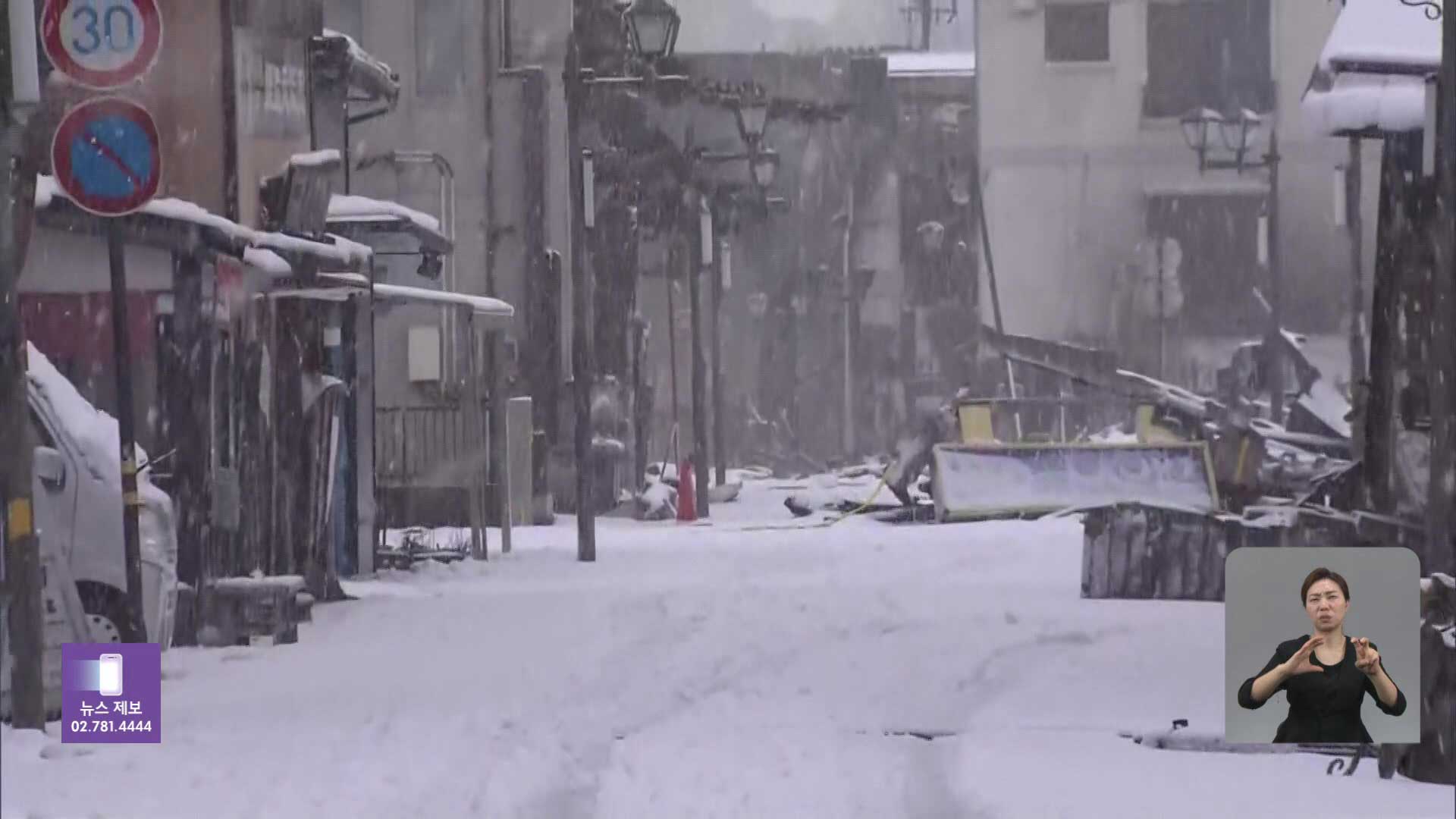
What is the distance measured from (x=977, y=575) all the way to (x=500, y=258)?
10.4 ft

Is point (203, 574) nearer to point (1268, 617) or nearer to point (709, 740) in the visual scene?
point (709, 740)

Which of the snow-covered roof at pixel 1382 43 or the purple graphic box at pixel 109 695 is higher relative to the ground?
the snow-covered roof at pixel 1382 43

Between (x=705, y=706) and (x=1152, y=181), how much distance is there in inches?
102

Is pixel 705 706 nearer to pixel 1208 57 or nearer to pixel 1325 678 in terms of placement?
pixel 1325 678

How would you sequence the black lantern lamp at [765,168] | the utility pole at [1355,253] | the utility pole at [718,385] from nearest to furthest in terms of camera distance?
1. the utility pole at [1355,253]
2. the black lantern lamp at [765,168]
3. the utility pole at [718,385]

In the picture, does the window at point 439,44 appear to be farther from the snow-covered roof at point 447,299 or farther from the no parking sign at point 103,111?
the no parking sign at point 103,111

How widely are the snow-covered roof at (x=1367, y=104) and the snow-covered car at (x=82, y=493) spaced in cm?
441

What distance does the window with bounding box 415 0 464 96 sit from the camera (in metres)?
8.82

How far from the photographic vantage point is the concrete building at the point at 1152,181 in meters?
7.89

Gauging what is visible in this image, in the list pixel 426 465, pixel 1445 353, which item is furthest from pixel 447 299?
pixel 1445 353

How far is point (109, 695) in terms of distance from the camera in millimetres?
5848

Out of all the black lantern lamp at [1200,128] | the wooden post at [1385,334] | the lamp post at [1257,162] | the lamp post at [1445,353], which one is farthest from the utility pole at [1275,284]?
the lamp post at [1445,353]

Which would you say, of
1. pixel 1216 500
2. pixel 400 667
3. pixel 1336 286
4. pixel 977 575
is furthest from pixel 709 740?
pixel 1216 500

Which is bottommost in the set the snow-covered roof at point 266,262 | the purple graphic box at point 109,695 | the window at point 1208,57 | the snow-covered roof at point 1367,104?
the purple graphic box at point 109,695
